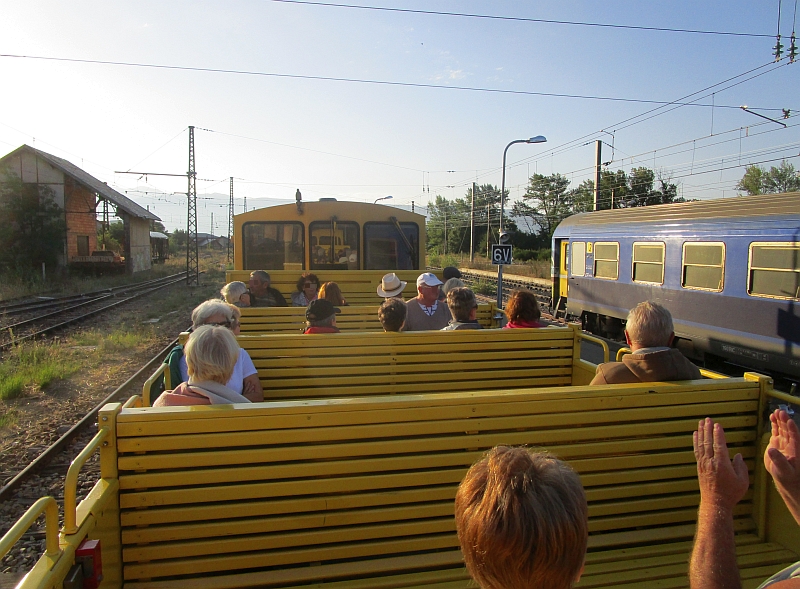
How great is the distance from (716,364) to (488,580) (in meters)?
10.7

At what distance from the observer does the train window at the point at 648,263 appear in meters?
11.5

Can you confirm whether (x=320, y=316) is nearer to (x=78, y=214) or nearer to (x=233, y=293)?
(x=233, y=293)

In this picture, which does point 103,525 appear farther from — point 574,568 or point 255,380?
point 574,568

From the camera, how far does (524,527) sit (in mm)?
1315

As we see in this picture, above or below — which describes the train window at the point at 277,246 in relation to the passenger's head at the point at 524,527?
above

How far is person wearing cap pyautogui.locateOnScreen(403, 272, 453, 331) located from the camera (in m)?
5.75

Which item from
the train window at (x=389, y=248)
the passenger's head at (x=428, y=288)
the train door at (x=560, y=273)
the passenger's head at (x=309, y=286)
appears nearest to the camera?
the passenger's head at (x=428, y=288)

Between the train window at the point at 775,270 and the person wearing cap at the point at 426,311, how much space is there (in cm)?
579

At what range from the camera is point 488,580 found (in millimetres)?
1363

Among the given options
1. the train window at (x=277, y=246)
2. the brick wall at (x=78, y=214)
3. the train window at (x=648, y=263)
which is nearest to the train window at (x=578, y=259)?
the train window at (x=648, y=263)

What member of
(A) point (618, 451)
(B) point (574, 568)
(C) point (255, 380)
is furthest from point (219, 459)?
(A) point (618, 451)

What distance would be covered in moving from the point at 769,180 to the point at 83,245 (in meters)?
47.2

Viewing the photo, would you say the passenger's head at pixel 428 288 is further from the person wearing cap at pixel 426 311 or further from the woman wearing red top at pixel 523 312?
the woman wearing red top at pixel 523 312

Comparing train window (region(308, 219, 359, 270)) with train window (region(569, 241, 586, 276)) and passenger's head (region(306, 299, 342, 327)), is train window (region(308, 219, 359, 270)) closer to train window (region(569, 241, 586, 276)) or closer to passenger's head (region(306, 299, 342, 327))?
passenger's head (region(306, 299, 342, 327))
